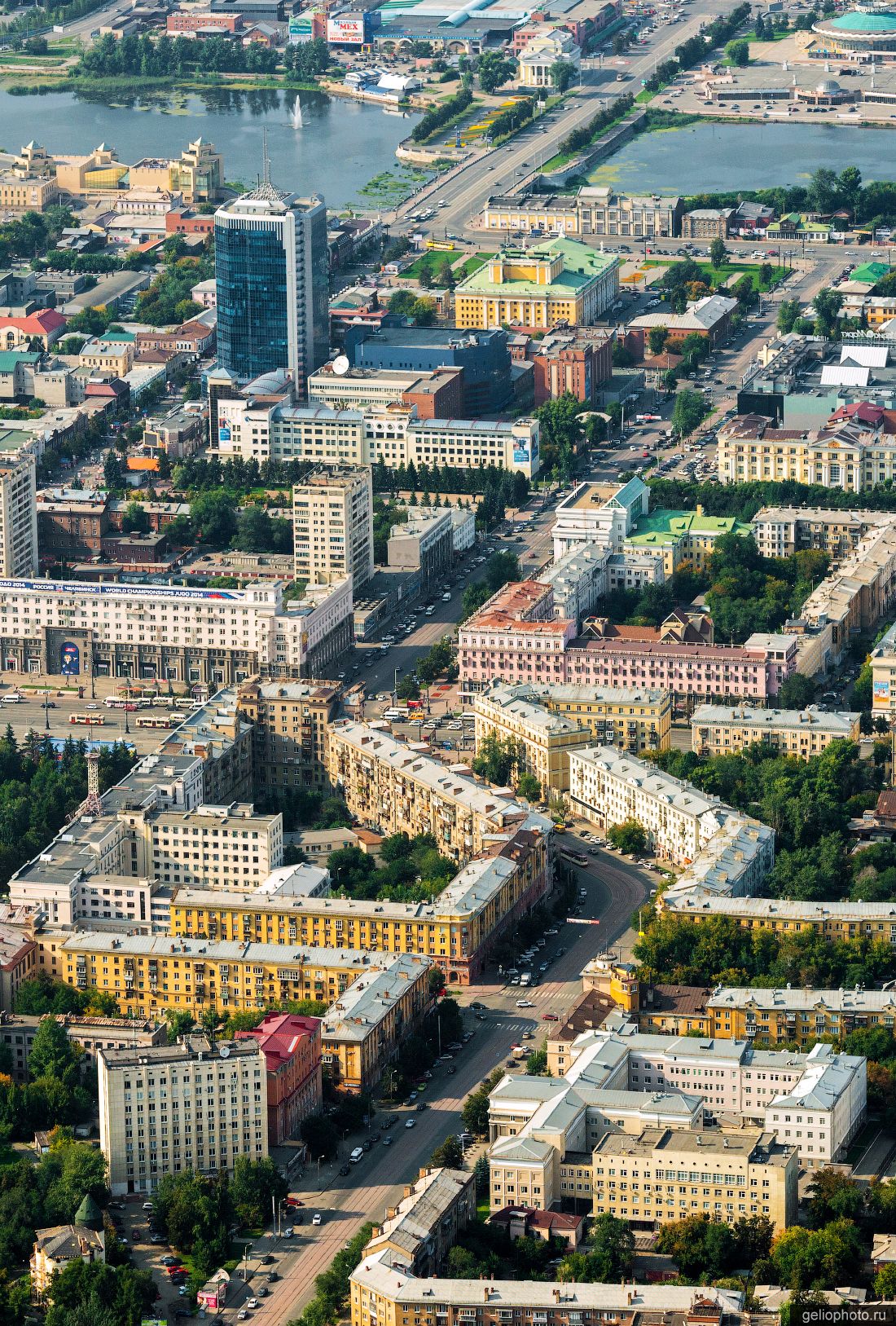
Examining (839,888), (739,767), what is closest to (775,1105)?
(839,888)

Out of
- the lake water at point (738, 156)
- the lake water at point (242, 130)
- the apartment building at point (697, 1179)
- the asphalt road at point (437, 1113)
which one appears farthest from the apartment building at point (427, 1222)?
the lake water at point (738, 156)

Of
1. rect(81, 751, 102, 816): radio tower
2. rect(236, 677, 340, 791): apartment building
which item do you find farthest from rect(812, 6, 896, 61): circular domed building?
rect(81, 751, 102, 816): radio tower

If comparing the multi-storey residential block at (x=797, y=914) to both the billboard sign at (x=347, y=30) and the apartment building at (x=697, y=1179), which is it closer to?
the apartment building at (x=697, y=1179)

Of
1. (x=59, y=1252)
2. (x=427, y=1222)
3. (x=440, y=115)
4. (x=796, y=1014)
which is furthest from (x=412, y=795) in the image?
(x=440, y=115)

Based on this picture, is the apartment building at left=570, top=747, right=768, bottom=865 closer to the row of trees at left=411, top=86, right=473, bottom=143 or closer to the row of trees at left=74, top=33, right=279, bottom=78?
the row of trees at left=411, top=86, right=473, bottom=143

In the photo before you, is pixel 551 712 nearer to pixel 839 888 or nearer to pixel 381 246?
pixel 839 888
